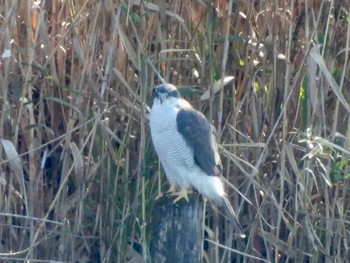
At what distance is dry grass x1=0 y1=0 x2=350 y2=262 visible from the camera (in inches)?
131

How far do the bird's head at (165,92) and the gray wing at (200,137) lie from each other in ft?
0.24

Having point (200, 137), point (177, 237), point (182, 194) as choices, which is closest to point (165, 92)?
point (200, 137)

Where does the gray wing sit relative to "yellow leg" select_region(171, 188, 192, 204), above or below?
above

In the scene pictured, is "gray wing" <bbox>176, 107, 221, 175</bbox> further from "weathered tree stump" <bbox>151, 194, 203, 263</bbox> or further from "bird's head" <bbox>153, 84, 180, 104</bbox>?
"weathered tree stump" <bbox>151, 194, 203, 263</bbox>

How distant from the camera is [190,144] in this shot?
322cm

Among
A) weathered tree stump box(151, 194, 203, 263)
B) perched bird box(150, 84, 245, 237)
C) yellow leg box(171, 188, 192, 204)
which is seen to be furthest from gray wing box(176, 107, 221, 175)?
weathered tree stump box(151, 194, 203, 263)

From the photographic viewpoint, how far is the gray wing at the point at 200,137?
3.10 metres

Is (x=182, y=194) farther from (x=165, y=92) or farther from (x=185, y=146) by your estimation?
(x=165, y=92)

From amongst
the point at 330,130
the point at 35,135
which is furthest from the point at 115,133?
the point at 330,130

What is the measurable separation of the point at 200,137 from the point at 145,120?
0.41 meters

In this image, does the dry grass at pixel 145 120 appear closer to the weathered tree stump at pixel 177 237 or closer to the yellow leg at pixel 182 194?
the yellow leg at pixel 182 194

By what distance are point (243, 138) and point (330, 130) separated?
0.36 meters

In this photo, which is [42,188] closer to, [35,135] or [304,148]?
[35,135]

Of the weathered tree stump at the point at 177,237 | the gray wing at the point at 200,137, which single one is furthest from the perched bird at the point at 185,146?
the weathered tree stump at the point at 177,237
